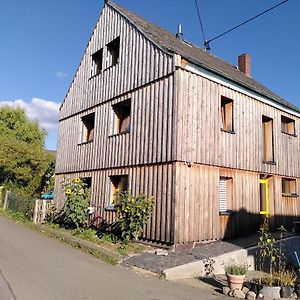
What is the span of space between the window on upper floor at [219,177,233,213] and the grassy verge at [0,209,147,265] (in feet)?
11.8

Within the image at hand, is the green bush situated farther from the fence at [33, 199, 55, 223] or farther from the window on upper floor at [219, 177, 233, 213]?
the fence at [33, 199, 55, 223]

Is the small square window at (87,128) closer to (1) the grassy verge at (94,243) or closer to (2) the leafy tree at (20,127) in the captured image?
(1) the grassy verge at (94,243)

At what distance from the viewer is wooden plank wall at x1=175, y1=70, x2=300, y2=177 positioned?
1202 centimetres

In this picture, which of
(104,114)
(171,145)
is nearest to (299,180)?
(171,145)

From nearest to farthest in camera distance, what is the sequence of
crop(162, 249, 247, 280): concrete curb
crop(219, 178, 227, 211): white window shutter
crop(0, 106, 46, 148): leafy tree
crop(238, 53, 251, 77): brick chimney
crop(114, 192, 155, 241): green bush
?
1. crop(162, 249, 247, 280): concrete curb
2. crop(114, 192, 155, 241): green bush
3. crop(219, 178, 227, 211): white window shutter
4. crop(238, 53, 251, 77): brick chimney
5. crop(0, 106, 46, 148): leafy tree

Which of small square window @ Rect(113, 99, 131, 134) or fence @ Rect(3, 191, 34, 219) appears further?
fence @ Rect(3, 191, 34, 219)

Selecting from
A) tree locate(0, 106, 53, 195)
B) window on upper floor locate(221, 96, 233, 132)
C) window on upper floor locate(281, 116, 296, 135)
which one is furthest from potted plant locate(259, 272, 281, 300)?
tree locate(0, 106, 53, 195)

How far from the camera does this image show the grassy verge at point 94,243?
1037 centimetres

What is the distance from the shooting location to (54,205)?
18.1 m

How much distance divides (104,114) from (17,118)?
91.5 feet

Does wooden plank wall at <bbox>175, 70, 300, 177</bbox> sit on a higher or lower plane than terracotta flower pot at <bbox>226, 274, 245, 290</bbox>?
higher

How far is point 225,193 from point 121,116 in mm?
5652

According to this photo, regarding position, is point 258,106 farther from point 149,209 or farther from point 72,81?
point 72,81

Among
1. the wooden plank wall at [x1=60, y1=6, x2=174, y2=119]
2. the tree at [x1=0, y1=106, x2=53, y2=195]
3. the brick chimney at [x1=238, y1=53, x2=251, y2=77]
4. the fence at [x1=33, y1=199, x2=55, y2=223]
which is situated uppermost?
the brick chimney at [x1=238, y1=53, x2=251, y2=77]
